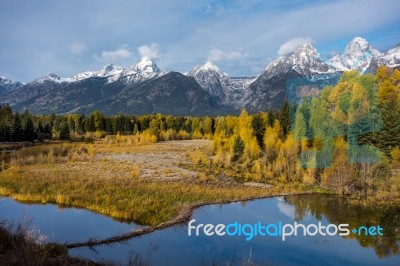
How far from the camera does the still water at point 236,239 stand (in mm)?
17516

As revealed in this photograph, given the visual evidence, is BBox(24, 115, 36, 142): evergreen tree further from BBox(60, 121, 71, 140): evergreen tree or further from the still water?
the still water

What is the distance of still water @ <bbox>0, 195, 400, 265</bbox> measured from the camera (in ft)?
57.5

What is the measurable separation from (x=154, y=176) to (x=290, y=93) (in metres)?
22.2

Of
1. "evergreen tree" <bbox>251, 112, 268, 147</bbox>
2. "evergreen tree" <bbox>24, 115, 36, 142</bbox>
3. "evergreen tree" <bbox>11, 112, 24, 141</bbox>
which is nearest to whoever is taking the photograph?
"evergreen tree" <bbox>251, 112, 268, 147</bbox>

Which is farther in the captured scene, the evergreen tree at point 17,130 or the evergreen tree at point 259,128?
the evergreen tree at point 17,130

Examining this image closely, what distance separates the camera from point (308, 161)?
41.1m

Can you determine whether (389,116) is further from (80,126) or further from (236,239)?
(80,126)

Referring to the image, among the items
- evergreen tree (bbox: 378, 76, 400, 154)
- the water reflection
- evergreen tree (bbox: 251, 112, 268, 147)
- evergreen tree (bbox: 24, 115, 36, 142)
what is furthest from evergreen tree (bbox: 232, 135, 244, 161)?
evergreen tree (bbox: 24, 115, 36, 142)

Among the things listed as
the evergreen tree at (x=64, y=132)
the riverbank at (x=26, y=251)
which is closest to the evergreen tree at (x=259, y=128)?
the riverbank at (x=26, y=251)

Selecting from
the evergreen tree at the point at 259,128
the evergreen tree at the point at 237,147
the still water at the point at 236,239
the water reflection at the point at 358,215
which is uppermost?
the evergreen tree at the point at 259,128

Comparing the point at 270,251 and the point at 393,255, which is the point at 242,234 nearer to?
the point at 270,251

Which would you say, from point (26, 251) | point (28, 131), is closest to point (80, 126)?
point (28, 131)

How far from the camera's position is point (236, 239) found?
816 inches

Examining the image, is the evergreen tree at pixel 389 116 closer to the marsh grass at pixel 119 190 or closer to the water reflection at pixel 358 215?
the water reflection at pixel 358 215
